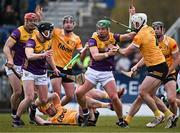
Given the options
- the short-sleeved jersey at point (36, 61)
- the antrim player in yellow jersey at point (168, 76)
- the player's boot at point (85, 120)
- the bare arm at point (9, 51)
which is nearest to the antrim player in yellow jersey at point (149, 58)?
the antrim player in yellow jersey at point (168, 76)

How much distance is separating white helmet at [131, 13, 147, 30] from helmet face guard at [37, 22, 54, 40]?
196cm

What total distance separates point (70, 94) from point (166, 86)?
2.52m

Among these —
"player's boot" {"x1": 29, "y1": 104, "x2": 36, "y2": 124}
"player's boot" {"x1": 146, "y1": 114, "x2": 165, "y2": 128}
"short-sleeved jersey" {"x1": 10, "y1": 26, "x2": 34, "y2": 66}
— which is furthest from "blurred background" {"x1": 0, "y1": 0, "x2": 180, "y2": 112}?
"player's boot" {"x1": 146, "y1": 114, "x2": 165, "y2": 128}

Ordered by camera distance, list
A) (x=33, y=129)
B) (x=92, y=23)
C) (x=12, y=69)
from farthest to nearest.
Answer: (x=92, y=23)
(x=12, y=69)
(x=33, y=129)

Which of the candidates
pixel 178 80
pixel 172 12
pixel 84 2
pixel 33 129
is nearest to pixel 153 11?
pixel 172 12

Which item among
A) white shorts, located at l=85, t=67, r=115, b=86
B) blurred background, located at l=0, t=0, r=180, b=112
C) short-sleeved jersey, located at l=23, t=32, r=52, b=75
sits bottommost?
blurred background, located at l=0, t=0, r=180, b=112

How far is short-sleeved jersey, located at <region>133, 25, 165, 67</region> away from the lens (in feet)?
75.6

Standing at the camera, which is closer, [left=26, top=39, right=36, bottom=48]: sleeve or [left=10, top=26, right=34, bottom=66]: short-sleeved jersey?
[left=26, top=39, right=36, bottom=48]: sleeve

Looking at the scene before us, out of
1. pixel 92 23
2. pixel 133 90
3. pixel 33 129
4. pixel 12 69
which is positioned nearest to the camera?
pixel 33 129

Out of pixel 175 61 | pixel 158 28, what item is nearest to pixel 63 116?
pixel 175 61

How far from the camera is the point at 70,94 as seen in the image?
25.0 meters

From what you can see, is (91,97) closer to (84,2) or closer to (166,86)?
(166,86)

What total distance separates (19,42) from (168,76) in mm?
3695

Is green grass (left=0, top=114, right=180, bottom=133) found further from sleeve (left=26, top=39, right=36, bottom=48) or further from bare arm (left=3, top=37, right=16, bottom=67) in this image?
sleeve (left=26, top=39, right=36, bottom=48)
